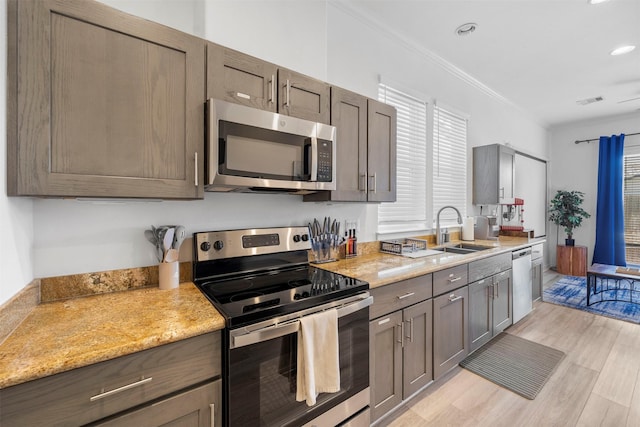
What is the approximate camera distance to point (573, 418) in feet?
5.95

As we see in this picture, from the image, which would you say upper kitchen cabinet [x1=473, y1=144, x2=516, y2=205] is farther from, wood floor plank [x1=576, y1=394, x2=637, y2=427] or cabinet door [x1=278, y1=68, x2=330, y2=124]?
cabinet door [x1=278, y1=68, x2=330, y2=124]

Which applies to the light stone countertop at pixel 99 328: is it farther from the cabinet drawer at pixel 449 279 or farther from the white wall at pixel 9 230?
the cabinet drawer at pixel 449 279

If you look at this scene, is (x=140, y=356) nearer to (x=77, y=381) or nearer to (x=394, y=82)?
(x=77, y=381)

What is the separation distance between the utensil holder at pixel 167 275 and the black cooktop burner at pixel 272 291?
13 cm

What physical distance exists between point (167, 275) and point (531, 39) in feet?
12.2

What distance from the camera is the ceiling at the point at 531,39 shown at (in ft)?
7.55

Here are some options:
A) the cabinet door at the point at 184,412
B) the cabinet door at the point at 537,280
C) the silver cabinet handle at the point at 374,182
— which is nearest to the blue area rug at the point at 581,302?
Result: the cabinet door at the point at 537,280

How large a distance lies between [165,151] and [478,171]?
3.71 meters

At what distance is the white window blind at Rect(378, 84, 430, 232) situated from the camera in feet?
8.90

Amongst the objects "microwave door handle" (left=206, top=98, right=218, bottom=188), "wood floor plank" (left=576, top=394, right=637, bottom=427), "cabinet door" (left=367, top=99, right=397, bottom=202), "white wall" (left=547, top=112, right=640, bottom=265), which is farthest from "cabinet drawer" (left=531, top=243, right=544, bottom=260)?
"microwave door handle" (left=206, top=98, right=218, bottom=188)

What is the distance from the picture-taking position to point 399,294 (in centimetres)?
175

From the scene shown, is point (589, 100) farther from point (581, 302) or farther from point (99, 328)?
point (99, 328)

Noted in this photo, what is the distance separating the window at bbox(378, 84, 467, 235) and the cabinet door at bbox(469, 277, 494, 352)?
796mm

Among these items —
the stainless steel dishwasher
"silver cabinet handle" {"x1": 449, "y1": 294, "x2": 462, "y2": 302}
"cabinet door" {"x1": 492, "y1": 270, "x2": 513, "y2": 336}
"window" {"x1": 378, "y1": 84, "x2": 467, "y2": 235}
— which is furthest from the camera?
the stainless steel dishwasher
